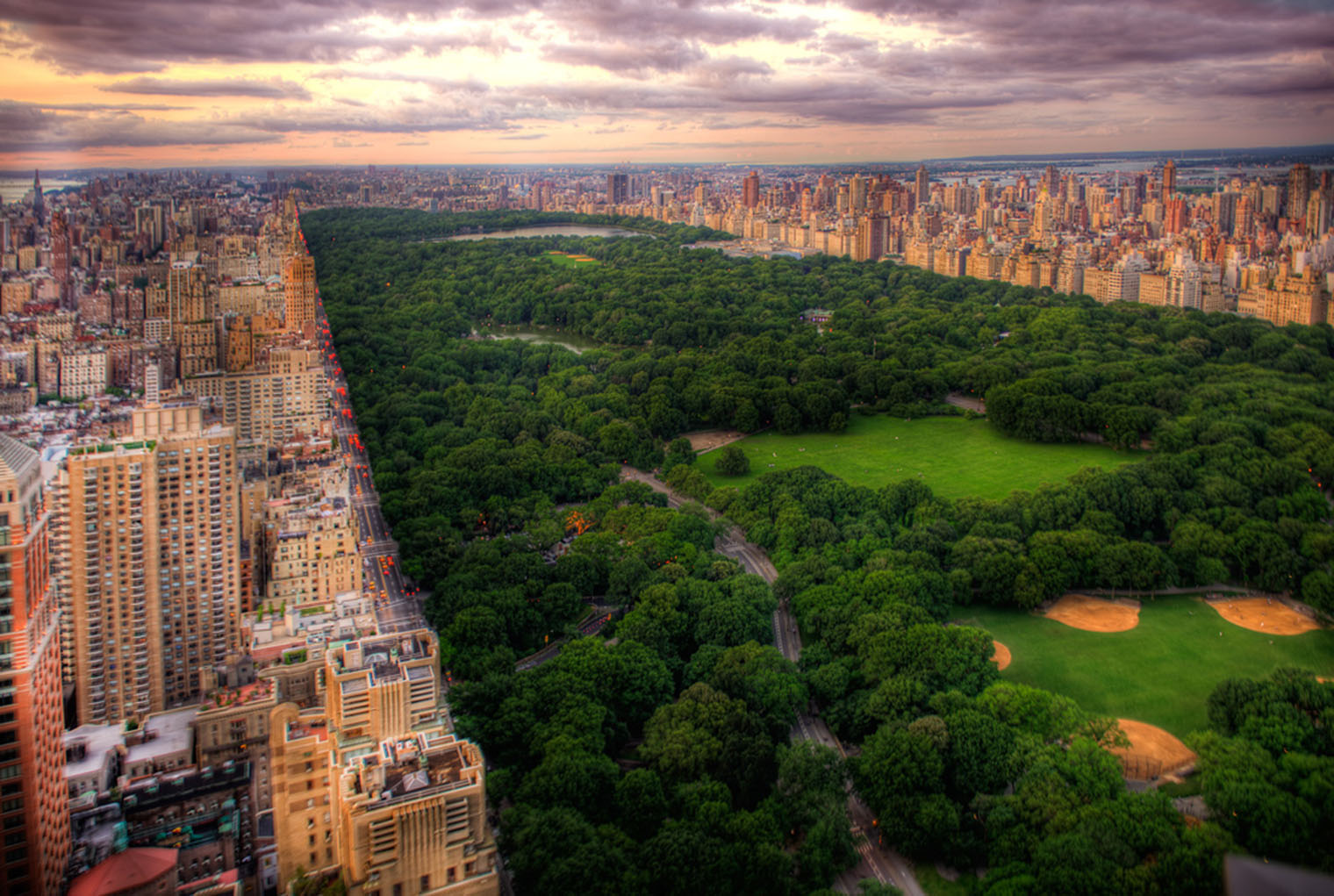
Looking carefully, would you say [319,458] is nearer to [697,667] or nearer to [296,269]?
[697,667]

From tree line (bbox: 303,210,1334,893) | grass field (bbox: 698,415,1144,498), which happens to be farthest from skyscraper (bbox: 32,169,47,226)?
grass field (bbox: 698,415,1144,498)

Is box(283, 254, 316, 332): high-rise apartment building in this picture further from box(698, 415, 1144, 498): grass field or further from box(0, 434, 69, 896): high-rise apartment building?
box(0, 434, 69, 896): high-rise apartment building

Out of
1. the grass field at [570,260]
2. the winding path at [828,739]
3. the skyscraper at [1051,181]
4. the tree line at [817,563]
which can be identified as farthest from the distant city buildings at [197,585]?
the skyscraper at [1051,181]

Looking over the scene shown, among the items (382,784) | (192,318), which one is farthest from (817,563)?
(192,318)

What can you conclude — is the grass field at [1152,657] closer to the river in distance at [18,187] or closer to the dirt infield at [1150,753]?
the dirt infield at [1150,753]

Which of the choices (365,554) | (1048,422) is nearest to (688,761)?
(365,554)

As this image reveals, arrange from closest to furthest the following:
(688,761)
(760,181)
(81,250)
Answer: (688,761) → (81,250) → (760,181)

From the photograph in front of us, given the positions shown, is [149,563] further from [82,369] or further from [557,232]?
[557,232]

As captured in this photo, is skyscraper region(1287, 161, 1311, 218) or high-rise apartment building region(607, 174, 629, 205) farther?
high-rise apartment building region(607, 174, 629, 205)
